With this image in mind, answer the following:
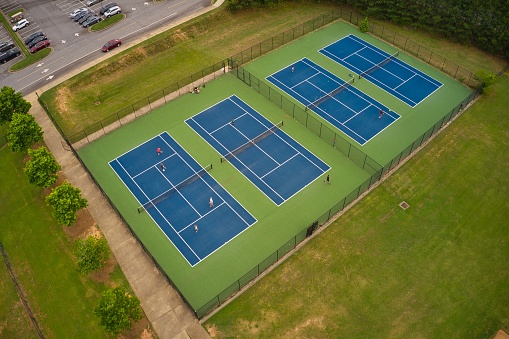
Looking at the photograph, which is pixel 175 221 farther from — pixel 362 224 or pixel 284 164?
pixel 362 224

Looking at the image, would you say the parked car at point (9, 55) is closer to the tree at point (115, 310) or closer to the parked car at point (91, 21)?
the parked car at point (91, 21)

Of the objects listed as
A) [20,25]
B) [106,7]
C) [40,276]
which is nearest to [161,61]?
[106,7]

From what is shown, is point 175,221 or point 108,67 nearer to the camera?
point 175,221

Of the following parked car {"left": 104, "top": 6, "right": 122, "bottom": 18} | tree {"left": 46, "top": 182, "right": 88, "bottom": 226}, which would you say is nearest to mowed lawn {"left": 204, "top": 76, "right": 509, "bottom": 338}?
tree {"left": 46, "top": 182, "right": 88, "bottom": 226}

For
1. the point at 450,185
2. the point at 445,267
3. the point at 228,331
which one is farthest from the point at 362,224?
the point at 228,331

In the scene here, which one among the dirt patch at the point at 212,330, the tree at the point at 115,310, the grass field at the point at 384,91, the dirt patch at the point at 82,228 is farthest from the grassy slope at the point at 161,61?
the dirt patch at the point at 212,330

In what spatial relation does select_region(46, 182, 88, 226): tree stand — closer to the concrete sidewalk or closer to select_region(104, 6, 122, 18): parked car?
the concrete sidewalk
